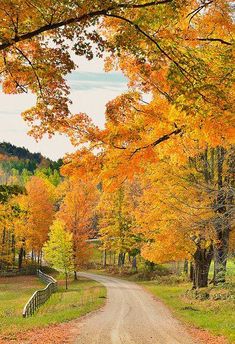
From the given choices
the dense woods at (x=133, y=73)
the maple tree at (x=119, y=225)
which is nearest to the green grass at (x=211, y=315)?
the dense woods at (x=133, y=73)

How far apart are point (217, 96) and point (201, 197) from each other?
1288 cm

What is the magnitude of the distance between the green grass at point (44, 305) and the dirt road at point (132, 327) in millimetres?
1192

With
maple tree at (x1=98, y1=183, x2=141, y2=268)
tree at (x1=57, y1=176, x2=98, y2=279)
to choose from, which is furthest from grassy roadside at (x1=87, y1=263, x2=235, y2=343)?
maple tree at (x1=98, y1=183, x2=141, y2=268)

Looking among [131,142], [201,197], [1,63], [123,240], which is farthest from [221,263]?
[123,240]

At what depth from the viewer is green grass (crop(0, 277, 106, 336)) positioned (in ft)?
51.9

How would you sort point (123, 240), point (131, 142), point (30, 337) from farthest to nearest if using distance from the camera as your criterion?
1. point (123, 240)
2. point (30, 337)
3. point (131, 142)

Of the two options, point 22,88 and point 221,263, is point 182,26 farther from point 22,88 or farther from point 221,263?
point 221,263

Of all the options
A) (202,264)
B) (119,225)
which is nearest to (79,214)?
(119,225)

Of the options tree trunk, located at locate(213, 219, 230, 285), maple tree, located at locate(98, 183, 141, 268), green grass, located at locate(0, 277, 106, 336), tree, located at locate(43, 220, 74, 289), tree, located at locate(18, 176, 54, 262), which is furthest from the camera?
tree, located at locate(18, 176, 54, 262)

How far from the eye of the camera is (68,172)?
9727 mm

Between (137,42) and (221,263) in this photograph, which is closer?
(137,42)

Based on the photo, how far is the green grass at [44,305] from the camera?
15805 millimetres

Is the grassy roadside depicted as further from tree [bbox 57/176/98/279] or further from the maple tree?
the maple tree

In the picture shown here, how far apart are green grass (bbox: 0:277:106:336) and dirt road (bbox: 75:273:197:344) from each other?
1.19m
